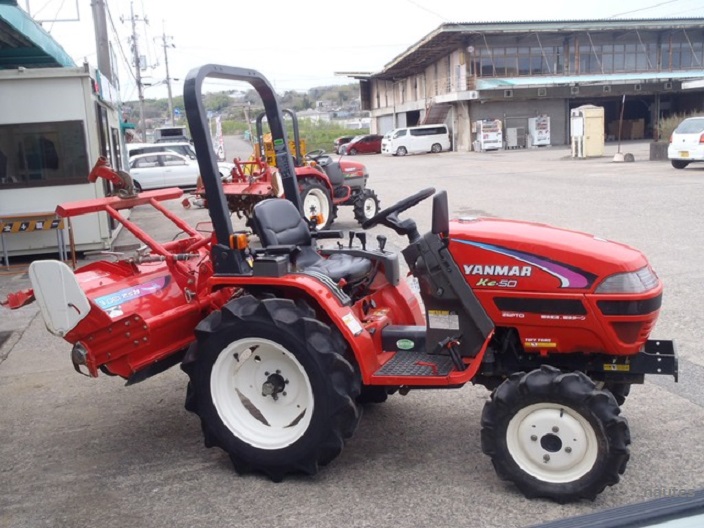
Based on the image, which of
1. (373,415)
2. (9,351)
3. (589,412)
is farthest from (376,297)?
(9,351)

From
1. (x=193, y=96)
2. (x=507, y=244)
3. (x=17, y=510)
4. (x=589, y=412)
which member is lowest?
(x=17, y=510)

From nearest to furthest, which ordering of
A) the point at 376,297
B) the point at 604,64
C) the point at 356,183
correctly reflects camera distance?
the point at 376,297, the point at 356,183, the point at 604,64

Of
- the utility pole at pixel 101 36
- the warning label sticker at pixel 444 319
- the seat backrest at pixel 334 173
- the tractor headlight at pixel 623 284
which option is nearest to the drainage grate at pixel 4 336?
the warning label sticker at pixel 444 319

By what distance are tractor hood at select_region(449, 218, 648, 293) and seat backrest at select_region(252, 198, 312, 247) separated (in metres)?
1.15

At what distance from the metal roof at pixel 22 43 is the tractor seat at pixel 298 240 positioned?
6.96 metres

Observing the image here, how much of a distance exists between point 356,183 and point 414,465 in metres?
10.8

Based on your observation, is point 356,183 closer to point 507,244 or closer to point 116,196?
point 116,196

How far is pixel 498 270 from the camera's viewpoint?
11.7 feet

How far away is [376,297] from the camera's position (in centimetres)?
446

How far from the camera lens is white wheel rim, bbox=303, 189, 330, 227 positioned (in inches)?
500

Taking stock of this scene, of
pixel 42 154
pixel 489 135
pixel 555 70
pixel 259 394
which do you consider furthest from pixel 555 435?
pixel 555 70

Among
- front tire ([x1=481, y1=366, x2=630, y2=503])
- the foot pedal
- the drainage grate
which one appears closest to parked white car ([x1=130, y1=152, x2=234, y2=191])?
the drainage grate

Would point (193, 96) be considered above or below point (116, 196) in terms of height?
above

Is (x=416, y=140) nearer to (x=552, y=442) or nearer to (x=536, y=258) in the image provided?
(x=536, y=258)
